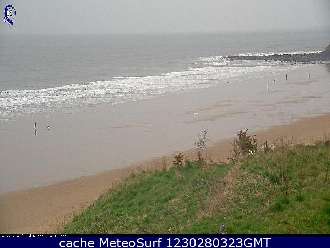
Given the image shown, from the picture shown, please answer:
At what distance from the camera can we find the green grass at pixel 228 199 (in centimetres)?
788

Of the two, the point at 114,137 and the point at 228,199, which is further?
the point at 114,137

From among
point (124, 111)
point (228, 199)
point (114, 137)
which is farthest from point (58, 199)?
point (124, 111)

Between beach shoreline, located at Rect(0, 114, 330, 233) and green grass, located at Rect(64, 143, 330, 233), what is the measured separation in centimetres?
182

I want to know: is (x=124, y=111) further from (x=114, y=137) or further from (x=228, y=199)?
(x=228, y=199)

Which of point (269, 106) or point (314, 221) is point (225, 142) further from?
point (314, 221)

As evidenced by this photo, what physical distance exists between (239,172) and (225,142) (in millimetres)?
12016

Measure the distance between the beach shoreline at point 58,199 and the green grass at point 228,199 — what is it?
71.5 inches

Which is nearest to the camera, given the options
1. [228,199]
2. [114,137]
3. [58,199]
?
[228,199]

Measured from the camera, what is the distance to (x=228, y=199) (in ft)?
31.8

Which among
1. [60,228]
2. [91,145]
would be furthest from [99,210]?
[91,145]

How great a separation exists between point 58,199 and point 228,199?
8497 mm

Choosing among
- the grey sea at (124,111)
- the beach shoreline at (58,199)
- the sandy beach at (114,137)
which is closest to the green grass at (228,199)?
the beach shoreline at (58,199)

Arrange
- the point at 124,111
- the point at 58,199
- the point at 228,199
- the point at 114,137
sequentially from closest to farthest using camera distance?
the point at 228,199, the point at 58,199, the point at 114,137, the point at 124,111

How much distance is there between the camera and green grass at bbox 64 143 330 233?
7875 millimetres
